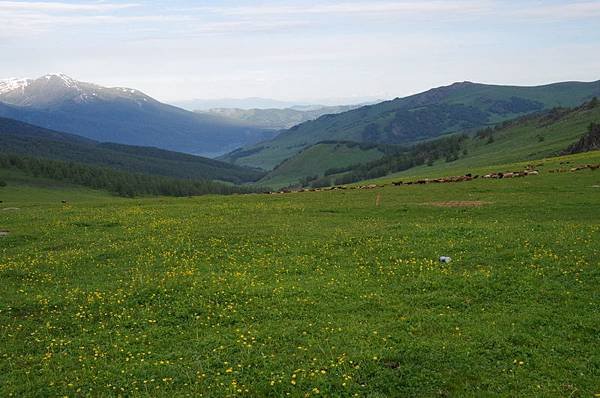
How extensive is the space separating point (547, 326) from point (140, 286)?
1667cm

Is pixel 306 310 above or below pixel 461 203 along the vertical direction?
below

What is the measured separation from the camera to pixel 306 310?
20.2m

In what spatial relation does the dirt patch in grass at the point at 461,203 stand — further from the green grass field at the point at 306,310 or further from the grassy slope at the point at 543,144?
the grassy slope at the point at 543,144

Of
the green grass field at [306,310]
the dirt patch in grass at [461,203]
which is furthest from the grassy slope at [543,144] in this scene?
the green grass field at [306,310]

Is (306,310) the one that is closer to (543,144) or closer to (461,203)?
(461,203)

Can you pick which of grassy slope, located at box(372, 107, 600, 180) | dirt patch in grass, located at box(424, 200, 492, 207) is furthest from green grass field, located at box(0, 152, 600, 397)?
grassy slope, located at box(372, 107, 600, 180)

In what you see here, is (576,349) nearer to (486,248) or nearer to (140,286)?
(486,248)

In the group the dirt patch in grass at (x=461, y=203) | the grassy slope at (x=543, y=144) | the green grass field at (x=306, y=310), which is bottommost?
the green grass field at (x=306, y=310)

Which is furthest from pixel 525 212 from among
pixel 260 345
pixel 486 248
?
pixel 260 345

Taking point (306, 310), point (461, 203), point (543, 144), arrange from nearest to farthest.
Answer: point (306, 310) → point (461, 203) → point (543, 144)

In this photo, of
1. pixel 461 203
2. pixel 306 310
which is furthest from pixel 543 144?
pixel 306 310

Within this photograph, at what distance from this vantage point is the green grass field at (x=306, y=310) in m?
15.3

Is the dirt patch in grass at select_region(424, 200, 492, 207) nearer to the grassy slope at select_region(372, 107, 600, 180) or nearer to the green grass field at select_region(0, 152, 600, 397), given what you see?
the green grass field at select_region(0, 152, 600, 397)

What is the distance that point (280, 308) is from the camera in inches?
803
